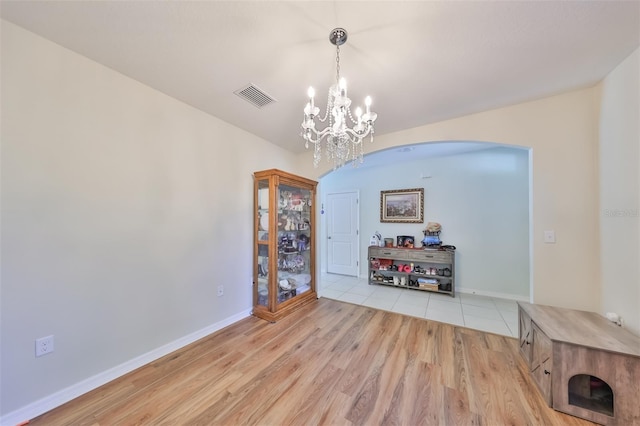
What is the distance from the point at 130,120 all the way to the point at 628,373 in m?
3.94

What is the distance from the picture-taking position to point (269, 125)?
8.95ft

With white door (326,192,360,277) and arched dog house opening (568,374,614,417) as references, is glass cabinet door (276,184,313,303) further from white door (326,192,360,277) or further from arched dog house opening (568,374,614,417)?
arched dog house opening (568,374,614,417)

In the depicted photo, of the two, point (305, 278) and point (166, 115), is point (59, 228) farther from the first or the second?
point (305, 278)

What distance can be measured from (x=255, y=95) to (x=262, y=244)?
1801mm

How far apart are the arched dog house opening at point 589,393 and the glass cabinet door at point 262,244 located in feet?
9.25

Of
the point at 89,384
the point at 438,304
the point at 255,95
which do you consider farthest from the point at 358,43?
the point at 438,304

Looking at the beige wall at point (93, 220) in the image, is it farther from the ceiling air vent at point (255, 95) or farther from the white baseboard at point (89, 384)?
the ceiling air vent at point (255, 95)

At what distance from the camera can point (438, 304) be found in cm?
326

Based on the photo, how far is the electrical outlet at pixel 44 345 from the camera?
1.41 meters

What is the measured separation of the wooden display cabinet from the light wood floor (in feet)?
1.73

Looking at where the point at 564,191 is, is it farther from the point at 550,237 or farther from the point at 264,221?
the point at 264,221

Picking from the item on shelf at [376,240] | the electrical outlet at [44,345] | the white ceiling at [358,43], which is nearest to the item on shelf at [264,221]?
the white ceiling at [358,43]

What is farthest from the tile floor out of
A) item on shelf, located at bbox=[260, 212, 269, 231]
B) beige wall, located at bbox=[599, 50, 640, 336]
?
item on shelf, located at bbox=[260, 212, 269, 231]

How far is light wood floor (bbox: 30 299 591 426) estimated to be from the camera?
1374 millimetres
